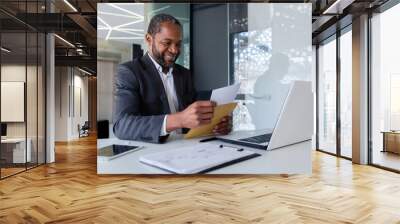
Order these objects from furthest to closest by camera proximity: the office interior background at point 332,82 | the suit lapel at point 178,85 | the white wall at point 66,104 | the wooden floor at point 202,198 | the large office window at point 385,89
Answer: the white wall at point 66,104, the large office window at point 385,89, the office interior background at point 332,82, the suit lapel at point 178,85, the wooden floor at point 202,198

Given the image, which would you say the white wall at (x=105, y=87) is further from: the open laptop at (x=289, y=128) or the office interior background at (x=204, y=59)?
the open laptop at (x=289, y=128)

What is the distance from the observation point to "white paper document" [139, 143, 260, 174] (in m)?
5.20

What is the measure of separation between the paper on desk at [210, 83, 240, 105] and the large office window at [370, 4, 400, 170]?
324 centimetres

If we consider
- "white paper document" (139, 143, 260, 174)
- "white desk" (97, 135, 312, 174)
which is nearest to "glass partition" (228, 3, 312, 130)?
"white paper document" (139, 143, 260, 174)

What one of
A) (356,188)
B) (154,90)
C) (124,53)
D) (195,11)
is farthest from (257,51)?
(356,188)

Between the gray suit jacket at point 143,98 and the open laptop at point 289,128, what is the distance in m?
0.87

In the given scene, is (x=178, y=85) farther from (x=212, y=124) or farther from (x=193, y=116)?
(x=212, y=124)

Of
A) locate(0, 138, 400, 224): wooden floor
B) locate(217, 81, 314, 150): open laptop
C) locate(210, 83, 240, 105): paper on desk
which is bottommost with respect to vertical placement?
locate(0, 138, 400, 224): wooden floor

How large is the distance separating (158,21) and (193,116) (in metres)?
1.45

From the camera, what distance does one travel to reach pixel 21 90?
280 inches

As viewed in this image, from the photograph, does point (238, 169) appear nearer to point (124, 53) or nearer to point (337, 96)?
point (124, 53)

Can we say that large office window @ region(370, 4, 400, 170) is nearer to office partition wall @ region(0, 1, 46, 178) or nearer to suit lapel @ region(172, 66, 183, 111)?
suit lapel @ region(172, 66, 183, 111)

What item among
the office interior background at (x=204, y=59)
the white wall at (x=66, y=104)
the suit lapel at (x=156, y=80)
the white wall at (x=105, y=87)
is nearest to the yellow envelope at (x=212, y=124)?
the office interior background at (x=204, y=59)

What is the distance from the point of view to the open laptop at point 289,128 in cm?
525
